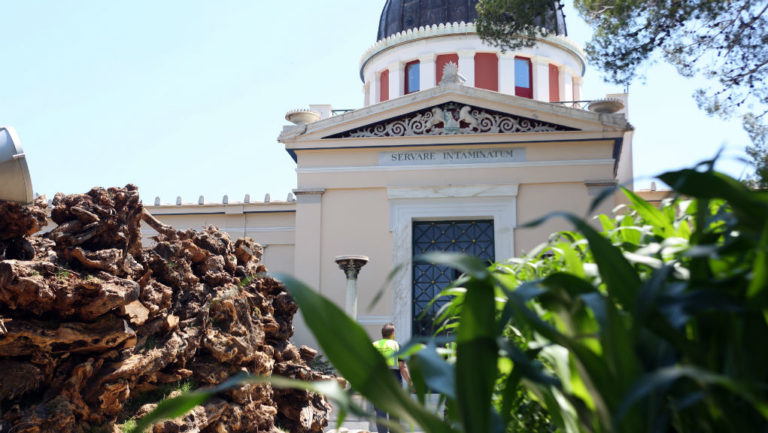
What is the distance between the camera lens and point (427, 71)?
28.6 m

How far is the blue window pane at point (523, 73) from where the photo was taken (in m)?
28.7

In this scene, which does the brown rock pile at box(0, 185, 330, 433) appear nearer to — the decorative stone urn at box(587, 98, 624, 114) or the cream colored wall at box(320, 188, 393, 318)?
the cream colored wall at box(320, 188, 393, 318)

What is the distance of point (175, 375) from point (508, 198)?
11.6 meters

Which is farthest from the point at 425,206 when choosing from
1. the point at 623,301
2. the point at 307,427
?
the point at 623,301

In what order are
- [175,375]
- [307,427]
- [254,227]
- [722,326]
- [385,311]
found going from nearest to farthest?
1. [722,326]
2. [175,375]
3. [307,427]
4. [385,311]
5. [254,227]

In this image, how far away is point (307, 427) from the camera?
9.03 meters

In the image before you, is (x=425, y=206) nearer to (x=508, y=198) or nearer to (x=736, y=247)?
(x=508, y=198)

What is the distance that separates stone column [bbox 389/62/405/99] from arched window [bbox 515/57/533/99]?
3.95 meters

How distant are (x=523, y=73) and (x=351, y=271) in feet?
50.2

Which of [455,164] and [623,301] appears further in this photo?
[455,164]

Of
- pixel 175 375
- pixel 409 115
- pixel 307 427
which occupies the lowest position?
pixel 307 427

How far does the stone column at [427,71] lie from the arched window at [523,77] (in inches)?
112

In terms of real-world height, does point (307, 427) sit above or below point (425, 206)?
below

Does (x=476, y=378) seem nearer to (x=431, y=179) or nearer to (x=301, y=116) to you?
(x=431, y=179)
